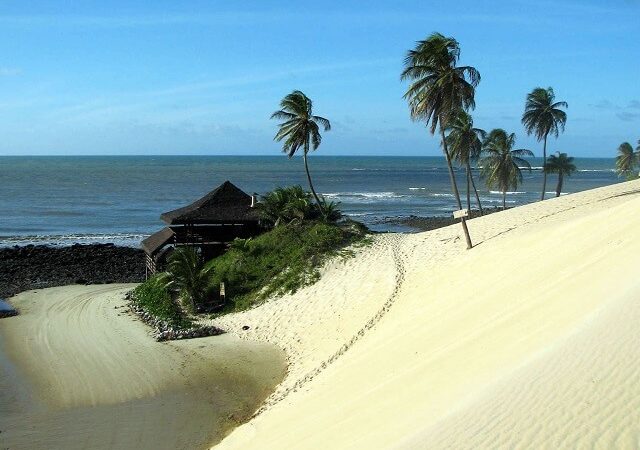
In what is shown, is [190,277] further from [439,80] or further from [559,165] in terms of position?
[559,165]

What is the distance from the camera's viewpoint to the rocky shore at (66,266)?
30734 mm

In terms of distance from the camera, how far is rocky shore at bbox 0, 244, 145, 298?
101 ft

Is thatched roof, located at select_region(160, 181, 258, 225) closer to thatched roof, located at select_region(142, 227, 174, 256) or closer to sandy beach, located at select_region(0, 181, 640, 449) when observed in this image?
thatched roof, located at select_region(142, 227, 174, 256)

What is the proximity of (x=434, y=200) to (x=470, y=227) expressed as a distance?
158 feet

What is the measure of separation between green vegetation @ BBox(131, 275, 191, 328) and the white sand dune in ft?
5.07

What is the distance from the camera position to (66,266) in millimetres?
34531

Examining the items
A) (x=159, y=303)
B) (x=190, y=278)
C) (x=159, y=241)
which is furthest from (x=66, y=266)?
(x=190, y=278)

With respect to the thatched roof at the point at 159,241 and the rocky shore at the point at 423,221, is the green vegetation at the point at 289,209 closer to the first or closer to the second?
the thatched roof at the point at 159,241

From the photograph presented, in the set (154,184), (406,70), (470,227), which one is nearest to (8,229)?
(406,70)

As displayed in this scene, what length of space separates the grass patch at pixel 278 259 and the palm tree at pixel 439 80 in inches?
303

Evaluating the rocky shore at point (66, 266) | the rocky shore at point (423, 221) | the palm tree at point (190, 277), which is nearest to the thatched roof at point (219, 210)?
the palm tree at point (190, 277)

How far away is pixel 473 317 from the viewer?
1478 cm

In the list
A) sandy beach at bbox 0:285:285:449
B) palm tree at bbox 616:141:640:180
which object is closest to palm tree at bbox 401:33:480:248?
sandy beach at bbox 0:285:285:449

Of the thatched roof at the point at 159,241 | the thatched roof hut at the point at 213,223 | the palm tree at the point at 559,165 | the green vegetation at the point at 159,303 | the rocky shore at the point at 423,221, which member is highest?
the palm tree at the point at 559,165
